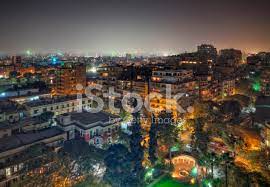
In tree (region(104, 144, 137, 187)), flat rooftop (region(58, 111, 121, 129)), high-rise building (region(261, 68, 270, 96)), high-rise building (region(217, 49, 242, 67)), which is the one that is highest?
high-rise building (region(217, 49, 242, 67))

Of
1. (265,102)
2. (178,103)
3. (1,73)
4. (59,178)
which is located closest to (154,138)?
(59,178)

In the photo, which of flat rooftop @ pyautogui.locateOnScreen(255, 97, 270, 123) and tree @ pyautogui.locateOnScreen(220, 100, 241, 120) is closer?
flat rooftop @ pyautogui.locateOnScreen(255, 97, 270, 123)

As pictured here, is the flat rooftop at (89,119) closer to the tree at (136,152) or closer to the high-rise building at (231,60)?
the tree at (136,152)

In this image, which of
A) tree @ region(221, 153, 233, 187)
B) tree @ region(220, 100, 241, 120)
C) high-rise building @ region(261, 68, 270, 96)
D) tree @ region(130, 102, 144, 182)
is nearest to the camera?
tree @ region(221, 153, 233, 187)

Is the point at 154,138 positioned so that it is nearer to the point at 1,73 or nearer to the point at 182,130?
the point at 182,130

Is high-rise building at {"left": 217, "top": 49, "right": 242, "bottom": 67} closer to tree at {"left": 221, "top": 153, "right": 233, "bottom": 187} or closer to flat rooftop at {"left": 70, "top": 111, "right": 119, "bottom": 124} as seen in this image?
flat rooftop at {"left": 70, "top": 111, "right": 119, "bottom": 124}

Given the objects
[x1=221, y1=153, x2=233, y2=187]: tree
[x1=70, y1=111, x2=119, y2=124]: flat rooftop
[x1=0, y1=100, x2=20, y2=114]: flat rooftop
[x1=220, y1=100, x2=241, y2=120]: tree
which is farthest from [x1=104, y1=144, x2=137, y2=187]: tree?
[x1=220, y1=100, x2=241, y2=120]: tree

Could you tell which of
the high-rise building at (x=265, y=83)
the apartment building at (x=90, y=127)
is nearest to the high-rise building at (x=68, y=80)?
the apartment building at (x=90, y=127)
